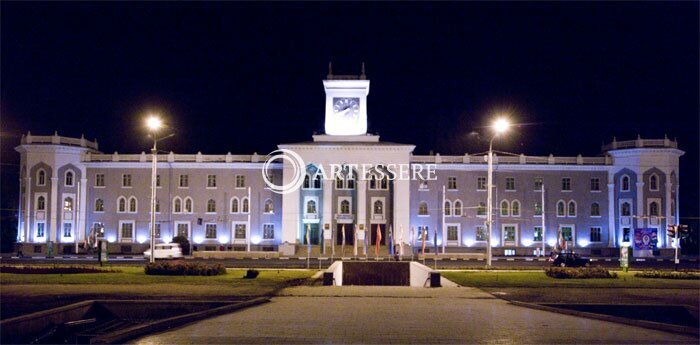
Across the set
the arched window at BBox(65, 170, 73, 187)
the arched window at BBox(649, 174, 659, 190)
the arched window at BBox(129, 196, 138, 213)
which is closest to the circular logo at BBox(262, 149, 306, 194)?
the arched window at BBox(129, 196, 138, 213)

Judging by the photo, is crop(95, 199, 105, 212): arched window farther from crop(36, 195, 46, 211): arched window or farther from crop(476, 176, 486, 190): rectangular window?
crop(476, 176, 486, 190): rectangular window

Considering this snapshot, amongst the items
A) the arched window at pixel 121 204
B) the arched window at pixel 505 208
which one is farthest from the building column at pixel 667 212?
the arched window at pixel 121 204

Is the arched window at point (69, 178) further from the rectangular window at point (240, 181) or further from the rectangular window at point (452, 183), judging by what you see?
the rectangular window at point (452, 183)

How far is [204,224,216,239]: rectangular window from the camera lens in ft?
221

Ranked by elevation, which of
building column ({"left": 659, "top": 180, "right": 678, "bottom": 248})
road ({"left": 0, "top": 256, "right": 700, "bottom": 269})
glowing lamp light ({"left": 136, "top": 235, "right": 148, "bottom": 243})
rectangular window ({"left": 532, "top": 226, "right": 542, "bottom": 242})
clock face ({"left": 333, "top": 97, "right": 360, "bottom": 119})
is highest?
clock face ({"left": 333, "top": 97, "right": 360, "bottom": 119})

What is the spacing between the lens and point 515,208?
2648 inches

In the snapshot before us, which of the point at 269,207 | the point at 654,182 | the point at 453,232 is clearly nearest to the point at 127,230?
the point at 269,207

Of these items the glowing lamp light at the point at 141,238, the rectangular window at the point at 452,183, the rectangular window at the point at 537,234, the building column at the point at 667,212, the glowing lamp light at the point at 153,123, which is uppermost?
the glowing lamp light at the point at 153,123

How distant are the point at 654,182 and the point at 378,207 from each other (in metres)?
24.6

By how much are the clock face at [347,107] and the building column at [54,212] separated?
84.9ft

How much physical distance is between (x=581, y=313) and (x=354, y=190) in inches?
1921

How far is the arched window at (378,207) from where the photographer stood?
6650 cm

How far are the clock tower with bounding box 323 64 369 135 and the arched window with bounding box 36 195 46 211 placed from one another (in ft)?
85.5

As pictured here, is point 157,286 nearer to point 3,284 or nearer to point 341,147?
point 3,284
